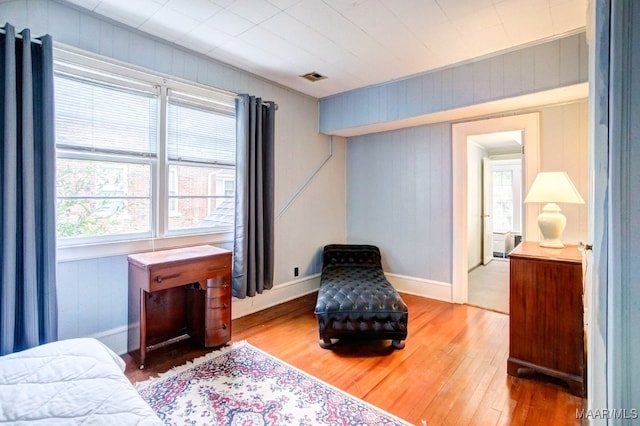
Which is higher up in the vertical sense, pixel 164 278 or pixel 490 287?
pixel 164 278

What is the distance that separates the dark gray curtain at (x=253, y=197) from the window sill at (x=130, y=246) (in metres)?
0.27

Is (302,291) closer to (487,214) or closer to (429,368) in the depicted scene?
(429,368)

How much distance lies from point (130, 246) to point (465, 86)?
3351 mm

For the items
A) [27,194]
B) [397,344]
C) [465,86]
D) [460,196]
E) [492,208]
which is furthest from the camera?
[492,208]

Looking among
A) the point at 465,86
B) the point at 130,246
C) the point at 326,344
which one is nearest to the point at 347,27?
the point at 465,86

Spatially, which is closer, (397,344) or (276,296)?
(397,344)

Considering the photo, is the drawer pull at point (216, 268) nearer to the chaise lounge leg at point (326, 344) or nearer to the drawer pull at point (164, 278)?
the drawer pull at point (164, 278)

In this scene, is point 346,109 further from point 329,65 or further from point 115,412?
point 115,412

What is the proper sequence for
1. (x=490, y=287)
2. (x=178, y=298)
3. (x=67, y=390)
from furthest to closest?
(x=490, y=287) → (x=178, y=298) → (x=67, y=390)

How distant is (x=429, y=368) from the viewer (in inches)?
88.7

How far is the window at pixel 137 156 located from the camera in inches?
87.5

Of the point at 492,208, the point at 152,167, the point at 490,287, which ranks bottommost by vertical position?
the point at 490,287

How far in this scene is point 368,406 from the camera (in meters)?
1.83

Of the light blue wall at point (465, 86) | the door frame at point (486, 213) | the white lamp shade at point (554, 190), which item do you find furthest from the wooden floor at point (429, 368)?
the door frame at point (486, 213)
